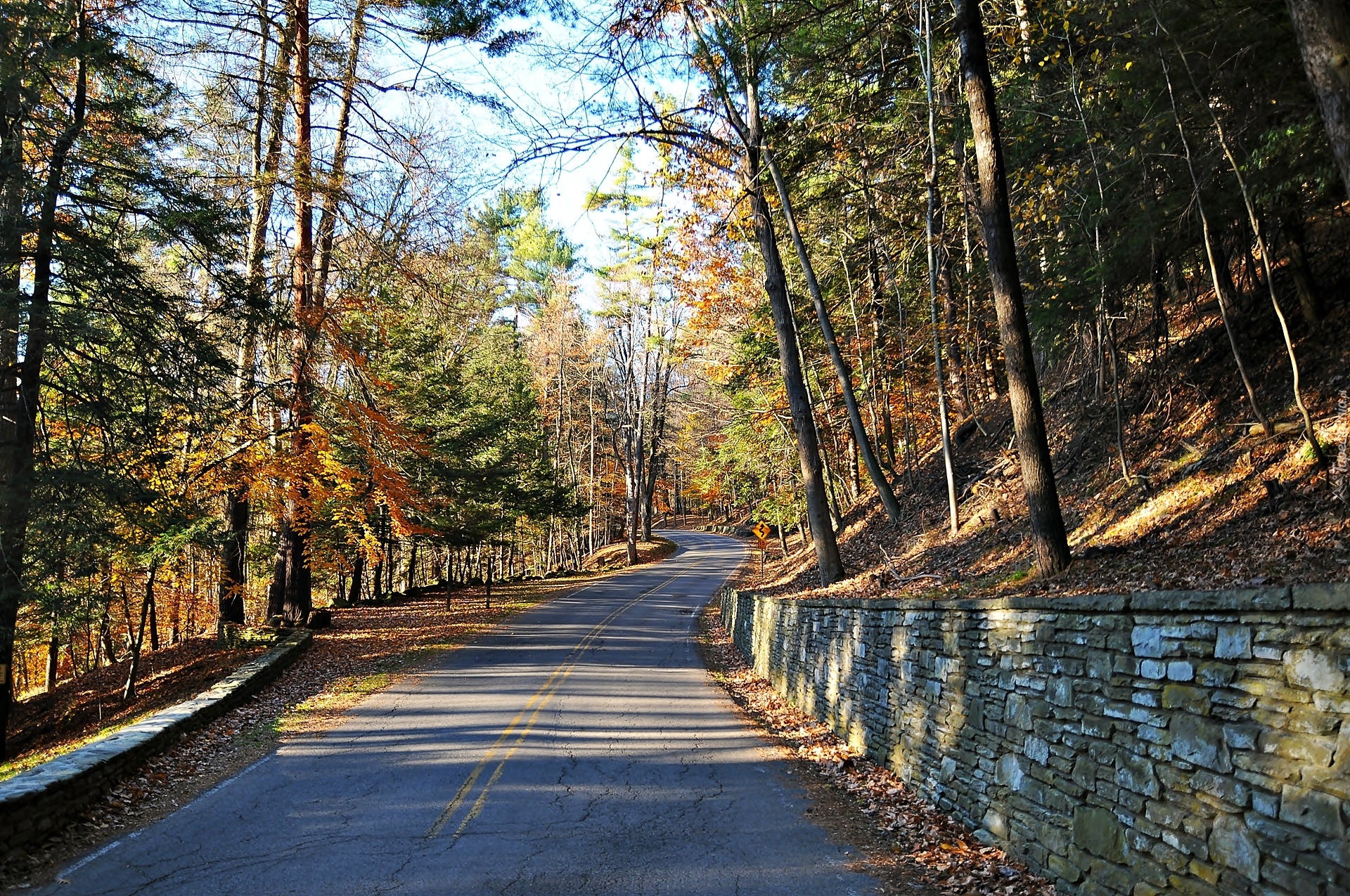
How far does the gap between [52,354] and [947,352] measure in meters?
15.6

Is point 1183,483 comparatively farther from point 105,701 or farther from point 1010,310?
point 105,701

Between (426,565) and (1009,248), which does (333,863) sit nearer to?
(1009,248)

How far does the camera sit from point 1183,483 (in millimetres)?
8102

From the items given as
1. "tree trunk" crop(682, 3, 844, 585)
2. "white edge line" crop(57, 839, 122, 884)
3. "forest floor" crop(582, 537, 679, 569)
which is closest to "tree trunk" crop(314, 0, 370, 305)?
"tree trunk" crop(682, 3, 844, 585)

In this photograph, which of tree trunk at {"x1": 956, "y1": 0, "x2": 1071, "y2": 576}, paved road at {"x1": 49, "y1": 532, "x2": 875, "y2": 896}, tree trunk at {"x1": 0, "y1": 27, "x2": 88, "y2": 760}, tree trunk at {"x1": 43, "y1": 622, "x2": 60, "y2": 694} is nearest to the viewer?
paved road at {"x1": 49, "y1": 532, "x2": 875, "y2": 896}

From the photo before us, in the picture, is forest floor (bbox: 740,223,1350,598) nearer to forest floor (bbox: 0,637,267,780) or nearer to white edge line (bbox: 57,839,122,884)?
white edge line (bbox: 57,839,122,884)

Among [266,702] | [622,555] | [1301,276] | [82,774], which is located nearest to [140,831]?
[82,774]

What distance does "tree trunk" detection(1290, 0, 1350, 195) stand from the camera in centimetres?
436

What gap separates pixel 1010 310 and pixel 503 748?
266 inches

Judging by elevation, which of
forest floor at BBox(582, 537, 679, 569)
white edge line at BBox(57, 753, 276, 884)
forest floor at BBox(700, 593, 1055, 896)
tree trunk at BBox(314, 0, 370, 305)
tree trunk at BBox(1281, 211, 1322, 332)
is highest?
tree trunk at BBox(314, 0, 370, 305)

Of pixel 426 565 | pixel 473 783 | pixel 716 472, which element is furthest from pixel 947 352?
pixel 426 565

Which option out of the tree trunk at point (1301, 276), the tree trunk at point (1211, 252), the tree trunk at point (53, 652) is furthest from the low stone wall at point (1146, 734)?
the tree trunk at point (53, 652)

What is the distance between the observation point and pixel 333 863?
5.32 metres

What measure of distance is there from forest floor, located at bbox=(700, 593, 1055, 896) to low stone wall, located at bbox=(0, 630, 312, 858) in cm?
575
